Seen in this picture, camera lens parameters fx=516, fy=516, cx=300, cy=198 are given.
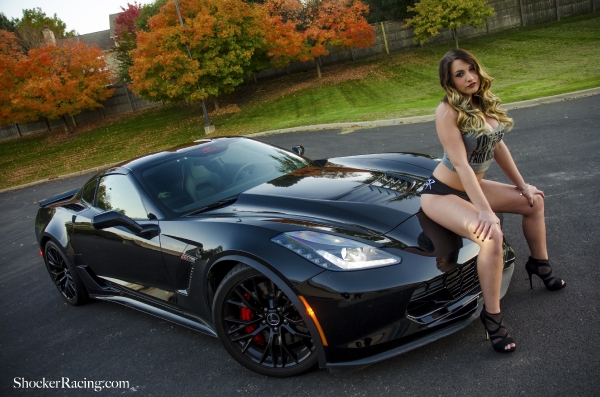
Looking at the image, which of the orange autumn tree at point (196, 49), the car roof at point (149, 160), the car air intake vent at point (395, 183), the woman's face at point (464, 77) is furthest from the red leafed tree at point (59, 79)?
the woman's face at point (464, 77)

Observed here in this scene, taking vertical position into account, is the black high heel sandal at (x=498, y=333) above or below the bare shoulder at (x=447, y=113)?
below

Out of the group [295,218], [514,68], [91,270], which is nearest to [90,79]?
[514,68]

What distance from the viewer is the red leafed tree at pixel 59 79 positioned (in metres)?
26.3

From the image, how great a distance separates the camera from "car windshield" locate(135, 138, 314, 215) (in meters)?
4.09

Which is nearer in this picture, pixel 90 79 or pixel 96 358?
pixel 96 358

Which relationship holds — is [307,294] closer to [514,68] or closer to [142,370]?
[142,370]

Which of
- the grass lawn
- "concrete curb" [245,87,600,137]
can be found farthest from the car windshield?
the grass lawn

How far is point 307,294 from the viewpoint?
9.46ft

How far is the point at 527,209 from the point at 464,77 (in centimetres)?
100

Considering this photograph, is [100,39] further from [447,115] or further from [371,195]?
[447,115]

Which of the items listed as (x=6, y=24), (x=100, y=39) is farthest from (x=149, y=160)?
(x=100, y=39)

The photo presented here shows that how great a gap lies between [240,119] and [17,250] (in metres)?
16.6

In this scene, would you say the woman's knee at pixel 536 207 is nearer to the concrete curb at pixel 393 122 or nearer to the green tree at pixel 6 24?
the concrete curb at pixel 393 122

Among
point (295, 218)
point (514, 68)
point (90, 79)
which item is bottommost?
point (514, 68)
